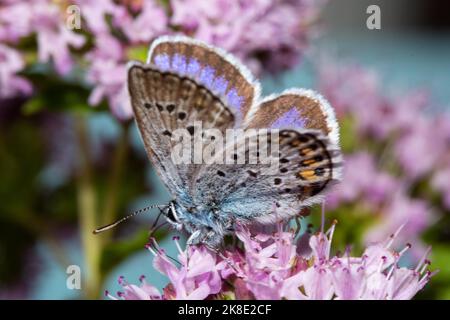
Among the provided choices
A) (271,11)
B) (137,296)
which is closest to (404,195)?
(271,11)

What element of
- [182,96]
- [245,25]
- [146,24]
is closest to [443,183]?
[245,25]

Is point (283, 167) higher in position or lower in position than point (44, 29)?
lower

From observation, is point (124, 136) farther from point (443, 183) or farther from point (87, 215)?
point (443, 183)

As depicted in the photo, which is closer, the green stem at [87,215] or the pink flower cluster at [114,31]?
the pink flower cluster at [114,31]

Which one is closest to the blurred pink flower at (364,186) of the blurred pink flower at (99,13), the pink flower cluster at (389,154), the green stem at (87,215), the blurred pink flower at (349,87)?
the pink flower cluster at (389,154)

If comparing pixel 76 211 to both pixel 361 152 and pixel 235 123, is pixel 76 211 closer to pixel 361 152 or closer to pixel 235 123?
pixel 361 152

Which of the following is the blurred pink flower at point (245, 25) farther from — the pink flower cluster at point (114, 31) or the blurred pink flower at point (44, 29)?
the blurred pink flower at point (44, 29)
